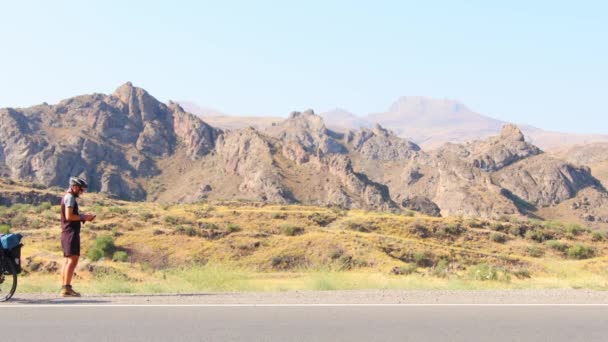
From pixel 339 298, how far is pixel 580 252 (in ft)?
111

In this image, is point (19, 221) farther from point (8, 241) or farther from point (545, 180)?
point (545, 180)

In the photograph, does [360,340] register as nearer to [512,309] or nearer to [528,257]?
[512,309]

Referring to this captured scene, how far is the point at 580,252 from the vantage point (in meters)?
39.8

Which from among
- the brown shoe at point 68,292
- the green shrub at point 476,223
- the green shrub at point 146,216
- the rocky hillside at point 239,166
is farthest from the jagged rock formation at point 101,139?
the brown shoe at point 68,292

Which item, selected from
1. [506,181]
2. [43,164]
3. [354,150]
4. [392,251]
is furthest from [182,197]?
[354,150]

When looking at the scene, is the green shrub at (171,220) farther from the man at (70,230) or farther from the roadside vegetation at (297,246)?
the man at (70,230)

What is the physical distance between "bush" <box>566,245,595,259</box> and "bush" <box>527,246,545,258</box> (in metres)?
1.67

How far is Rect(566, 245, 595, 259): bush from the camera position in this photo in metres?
39.6

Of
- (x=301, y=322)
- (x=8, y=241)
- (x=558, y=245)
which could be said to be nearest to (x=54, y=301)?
(x=8, y=241)

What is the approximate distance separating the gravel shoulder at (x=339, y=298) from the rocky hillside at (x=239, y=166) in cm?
6659

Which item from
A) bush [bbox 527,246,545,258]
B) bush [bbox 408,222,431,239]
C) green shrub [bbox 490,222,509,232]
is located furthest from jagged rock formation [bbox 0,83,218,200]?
bush [bbox 527,246,545,258]

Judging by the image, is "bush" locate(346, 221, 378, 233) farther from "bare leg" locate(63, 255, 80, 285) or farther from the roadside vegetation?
"bare leg" locate(63, 255, 80, 285)

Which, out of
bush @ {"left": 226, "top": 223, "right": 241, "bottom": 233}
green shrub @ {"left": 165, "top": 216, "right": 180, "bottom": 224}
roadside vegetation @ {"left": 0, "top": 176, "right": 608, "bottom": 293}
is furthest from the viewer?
green shrub @ {"left": 165, "top": 216, "right": 180, "bottom": 224}

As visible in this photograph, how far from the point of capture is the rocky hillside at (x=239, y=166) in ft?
287
